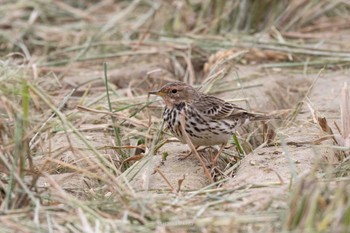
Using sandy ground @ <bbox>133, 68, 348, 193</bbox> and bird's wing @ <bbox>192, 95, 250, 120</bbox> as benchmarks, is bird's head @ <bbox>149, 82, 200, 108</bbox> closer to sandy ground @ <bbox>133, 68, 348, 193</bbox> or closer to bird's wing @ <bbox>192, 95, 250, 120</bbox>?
bird's wing @ <bbox>192, 95, 250, 120</bbox>

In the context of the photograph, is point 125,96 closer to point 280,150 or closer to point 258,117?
point 258,117

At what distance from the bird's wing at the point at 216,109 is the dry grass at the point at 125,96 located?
0.59 feet

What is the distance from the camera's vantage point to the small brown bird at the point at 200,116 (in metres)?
5.13

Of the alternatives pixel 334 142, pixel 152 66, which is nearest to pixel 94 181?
pixel 334 142

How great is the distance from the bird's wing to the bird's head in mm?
53

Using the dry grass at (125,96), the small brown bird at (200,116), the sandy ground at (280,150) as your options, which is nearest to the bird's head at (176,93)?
the small brown bird at (200,116)

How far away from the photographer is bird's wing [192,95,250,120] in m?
5.28

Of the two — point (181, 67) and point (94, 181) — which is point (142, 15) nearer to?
point (181, 67)

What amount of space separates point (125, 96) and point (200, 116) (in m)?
1.34

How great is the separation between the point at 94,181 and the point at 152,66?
2629 mm

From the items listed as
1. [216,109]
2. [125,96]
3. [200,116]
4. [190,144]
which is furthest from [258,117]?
[125,96]

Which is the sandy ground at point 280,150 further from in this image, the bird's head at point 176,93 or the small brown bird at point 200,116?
the bird's head at point 176,93

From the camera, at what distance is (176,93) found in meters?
5.39

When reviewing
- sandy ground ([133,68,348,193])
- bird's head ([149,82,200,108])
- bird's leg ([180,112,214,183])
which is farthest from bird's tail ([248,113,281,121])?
bird's leg ([180,112,214,183])
